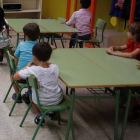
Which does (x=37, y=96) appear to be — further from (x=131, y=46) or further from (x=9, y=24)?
(x=9, y=24)

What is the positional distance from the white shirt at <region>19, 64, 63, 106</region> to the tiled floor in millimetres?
402

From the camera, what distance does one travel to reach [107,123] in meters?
3.38

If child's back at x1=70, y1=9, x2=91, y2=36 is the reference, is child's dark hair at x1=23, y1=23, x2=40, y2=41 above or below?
above

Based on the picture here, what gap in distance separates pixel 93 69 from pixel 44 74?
52 cm

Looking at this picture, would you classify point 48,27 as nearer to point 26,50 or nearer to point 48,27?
point 48,27

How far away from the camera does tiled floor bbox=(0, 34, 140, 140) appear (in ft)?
9.99

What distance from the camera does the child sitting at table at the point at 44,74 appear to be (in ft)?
9.06

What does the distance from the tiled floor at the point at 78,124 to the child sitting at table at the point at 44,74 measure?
16.0 inches

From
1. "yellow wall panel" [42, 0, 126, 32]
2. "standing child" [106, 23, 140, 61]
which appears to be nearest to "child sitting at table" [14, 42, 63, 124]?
"standing child" [106, 23, 140, 61]

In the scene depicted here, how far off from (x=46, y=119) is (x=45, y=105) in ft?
1.89

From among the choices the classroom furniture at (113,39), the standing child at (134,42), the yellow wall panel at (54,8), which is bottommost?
the classroom furniture at (113,39)

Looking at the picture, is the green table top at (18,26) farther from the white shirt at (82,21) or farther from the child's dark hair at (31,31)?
the child's dark hair at (31,31)

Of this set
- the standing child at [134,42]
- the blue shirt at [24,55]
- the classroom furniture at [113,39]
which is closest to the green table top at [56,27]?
the classroom furniture at [113,39]

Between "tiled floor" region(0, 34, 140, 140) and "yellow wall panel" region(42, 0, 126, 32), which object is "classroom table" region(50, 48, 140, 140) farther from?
"yellow wall panel" region(42, 0, 126, 32)
